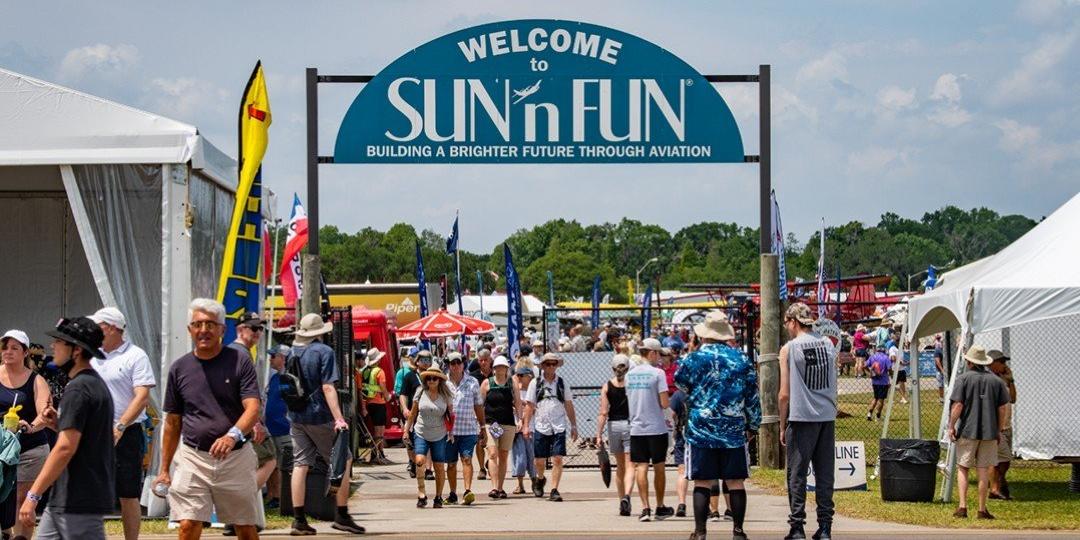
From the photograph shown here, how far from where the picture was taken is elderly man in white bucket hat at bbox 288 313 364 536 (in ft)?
40.1

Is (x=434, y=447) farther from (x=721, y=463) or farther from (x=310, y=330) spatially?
(x=721, y=463)

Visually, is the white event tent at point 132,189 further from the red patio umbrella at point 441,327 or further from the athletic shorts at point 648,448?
the red patio umbrella at point 441,327

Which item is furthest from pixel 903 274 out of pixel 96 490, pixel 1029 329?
pixel 96 490

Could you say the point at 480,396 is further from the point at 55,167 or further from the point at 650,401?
the point at 55,167

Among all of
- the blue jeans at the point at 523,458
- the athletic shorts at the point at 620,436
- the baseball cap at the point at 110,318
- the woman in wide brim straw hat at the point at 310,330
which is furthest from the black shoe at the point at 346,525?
the blue jeans at the point at 523,458

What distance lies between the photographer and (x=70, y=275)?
16.5m

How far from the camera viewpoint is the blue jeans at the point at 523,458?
55.9 ft

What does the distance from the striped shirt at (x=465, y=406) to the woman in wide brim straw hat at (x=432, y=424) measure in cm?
18

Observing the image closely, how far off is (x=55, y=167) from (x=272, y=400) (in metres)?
3.39

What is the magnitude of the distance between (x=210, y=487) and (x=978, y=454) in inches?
319

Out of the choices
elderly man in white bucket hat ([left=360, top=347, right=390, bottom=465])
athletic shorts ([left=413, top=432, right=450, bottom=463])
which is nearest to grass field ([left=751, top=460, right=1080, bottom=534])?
athletic shorts ([left=413, top=432, right=450, bottom=463])

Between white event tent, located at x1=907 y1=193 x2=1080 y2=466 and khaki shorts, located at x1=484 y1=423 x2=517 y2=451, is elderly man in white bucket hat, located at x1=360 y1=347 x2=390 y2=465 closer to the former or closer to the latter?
khaki shorts, located at x1=484 y1=423 x2=517 y2=451

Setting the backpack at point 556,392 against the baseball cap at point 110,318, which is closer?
the baseball cap at point 110,318

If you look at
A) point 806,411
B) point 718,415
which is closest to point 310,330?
point 718,415
